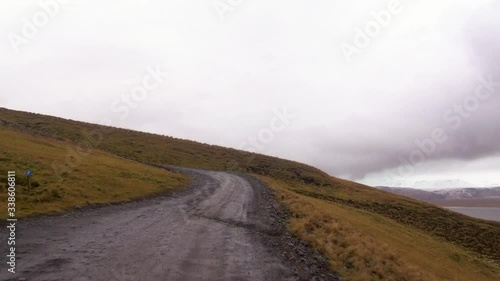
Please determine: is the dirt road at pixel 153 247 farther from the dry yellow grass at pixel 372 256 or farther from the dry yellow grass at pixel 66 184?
the dry yellow grass at pixel 66 184

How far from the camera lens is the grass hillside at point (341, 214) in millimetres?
17969

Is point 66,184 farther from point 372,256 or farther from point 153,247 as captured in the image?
point 372,256

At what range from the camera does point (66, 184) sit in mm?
23547

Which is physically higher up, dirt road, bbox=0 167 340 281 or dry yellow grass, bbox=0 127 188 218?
dry yellow grass, bbox=0 127 188 218

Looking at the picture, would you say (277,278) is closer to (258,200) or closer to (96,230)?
(96,230)

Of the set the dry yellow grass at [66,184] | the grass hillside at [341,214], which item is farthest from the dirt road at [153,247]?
the grass hillside at [341,214]

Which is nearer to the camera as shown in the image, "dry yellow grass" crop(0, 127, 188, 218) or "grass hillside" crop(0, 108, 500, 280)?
"grass hillside" crop(0, 108, 500, 280)

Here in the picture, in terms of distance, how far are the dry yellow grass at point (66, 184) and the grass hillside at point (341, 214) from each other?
586 millimetres

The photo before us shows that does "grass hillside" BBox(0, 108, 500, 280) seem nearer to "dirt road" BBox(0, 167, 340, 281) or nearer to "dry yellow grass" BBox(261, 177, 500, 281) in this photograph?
"dry yellow grass" BBox(261, 177, 500, 281)

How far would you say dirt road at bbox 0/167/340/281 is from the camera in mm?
10023

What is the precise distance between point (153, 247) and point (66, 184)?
44.6 feet

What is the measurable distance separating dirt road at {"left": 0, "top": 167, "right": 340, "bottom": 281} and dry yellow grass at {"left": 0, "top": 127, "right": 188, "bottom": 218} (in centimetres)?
187

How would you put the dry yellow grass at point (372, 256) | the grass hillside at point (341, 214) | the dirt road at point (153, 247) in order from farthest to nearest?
the grass hillside at point (341, 214) < the dry yellow grass at point (372, 256) < the dirt road at point (153, 247)

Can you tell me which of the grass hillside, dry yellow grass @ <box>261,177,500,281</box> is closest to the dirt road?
dry yellow grass @ <box>261,177,500,281</box>
